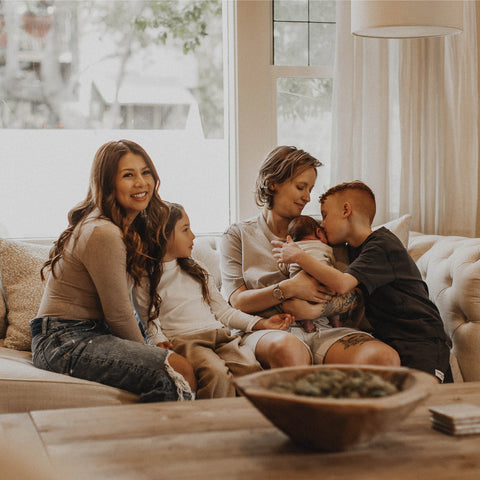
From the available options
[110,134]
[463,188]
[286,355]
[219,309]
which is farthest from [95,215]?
[463,188]

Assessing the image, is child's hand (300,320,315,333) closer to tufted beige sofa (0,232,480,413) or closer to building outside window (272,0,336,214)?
tufted beige sofa (0,232,480,413)

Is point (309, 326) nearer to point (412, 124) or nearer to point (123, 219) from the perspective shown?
point (123, 219)

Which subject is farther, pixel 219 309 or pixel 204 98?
pixel 204 98

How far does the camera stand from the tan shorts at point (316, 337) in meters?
2.41

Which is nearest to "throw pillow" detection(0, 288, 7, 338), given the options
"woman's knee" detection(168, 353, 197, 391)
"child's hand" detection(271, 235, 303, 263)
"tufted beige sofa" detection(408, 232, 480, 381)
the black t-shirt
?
"woman's knee" detection(168, 353, 197, 391)

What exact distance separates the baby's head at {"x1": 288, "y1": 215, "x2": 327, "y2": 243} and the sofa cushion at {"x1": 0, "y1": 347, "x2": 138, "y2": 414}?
0.88m

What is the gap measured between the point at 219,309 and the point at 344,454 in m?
1.30

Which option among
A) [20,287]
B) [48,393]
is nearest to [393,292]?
[48,393]

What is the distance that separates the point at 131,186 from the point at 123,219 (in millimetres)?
116

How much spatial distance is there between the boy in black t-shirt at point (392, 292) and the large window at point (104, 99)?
1.12 meters

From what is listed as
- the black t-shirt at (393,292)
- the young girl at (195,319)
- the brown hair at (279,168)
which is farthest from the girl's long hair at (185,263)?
the black t-shirt at (393,292)

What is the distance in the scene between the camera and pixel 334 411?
117cm

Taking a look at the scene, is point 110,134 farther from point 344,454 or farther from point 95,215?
point 344,454

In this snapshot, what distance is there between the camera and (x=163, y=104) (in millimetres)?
3496
